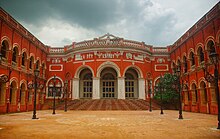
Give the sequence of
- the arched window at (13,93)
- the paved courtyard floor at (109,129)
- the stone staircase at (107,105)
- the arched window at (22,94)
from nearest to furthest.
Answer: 1. the paved courtyard floor at (109,129)
2. the arched window at (13,93)
3. the arched window at (22,94)
4. the stone staircase at (107,105)

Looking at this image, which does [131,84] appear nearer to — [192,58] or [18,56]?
[192,58]

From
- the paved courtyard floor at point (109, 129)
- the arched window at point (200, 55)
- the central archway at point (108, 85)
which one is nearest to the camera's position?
the paved courtyard floor at point (109, 129)

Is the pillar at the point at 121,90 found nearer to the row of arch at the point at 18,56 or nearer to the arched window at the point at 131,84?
the arched window at the point at 131,84

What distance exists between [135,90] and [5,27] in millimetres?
16225

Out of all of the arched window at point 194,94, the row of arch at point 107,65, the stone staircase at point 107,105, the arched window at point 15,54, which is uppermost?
the arched window at point 15,54

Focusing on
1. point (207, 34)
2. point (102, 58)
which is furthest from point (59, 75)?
point (207, 34)

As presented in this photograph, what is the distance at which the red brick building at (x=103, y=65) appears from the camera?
15223 mm

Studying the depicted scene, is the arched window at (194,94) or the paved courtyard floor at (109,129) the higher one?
the arched window at (194,94)

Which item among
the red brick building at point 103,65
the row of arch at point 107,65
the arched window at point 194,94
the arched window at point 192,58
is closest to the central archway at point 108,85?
the red brick building at point 103,65

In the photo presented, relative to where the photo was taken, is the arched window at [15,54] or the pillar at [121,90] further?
the pillar at [121,90]

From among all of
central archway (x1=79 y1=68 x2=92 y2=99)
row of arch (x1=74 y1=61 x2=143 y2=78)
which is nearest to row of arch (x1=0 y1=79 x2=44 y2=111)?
row of arch (x1=74 y1=61 x2=143 y2=78)

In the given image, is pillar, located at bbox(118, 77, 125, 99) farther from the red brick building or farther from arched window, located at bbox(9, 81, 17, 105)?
arched window, located at bbox(9, 81, 17, 105)

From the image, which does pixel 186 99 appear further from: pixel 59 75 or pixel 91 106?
pixel 59 75

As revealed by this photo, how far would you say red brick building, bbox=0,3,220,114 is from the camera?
1522 centimetres
